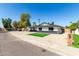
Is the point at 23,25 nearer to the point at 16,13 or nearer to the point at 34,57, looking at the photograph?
the point at 16,13

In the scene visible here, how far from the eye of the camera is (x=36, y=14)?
34.7 ft

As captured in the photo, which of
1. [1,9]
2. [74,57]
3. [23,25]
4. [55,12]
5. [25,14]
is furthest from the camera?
[23,25]

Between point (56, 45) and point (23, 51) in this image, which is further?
point (56, 45)

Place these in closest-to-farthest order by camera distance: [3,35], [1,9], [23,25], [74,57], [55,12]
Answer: [74,57]
[1,9]
[55,12]
[23,25]
[3,35]

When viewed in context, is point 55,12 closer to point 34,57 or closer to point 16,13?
point 16,13

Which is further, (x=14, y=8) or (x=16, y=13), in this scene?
(x=16, y=13)

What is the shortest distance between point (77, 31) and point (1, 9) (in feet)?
49.9

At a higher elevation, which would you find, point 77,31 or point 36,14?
point 36,14

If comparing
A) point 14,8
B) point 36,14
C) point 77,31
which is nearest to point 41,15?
point 36,14

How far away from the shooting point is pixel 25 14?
11.1m

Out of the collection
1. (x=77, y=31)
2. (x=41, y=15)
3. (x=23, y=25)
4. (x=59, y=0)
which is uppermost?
(x=59, y=0)

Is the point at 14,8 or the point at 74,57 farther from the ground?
the point at 14,8

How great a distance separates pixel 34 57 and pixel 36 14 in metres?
4.49

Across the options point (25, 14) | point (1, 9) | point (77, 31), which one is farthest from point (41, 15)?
point (77, 31)
